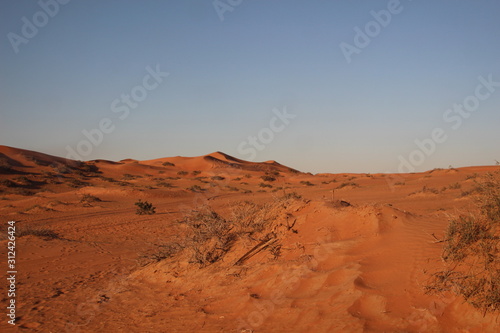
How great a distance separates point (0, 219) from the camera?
54.9 feet

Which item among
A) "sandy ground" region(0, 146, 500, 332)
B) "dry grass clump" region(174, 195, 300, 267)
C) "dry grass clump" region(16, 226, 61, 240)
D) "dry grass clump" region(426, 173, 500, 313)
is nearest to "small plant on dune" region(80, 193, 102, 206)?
"dry grass clump" region(16, 226, 61, 240)

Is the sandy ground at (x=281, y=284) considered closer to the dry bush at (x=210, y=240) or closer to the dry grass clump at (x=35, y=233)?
the dry bush at (x=210, y=240)

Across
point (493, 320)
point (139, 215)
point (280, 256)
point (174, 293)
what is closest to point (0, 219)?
point (139, 215)

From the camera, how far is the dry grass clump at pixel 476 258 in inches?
142

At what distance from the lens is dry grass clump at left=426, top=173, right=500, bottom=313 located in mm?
3605

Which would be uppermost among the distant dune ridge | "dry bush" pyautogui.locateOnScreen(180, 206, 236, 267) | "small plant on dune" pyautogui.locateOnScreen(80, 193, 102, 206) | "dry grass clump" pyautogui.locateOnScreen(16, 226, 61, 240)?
the distant dune ridge

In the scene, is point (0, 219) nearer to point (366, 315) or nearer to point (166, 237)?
point (166, 237)

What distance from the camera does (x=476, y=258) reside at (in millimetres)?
4102

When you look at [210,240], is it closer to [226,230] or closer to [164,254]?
[226,230]

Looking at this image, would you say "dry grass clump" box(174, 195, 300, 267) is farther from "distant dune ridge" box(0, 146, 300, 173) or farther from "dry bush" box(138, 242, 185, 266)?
"distant dune ridge" box(0, 146, 300, 173)

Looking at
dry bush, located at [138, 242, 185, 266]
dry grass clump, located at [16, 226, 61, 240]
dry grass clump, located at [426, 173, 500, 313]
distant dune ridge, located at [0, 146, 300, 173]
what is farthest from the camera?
distant dune ridge, located at [0, 146, 300, 173]

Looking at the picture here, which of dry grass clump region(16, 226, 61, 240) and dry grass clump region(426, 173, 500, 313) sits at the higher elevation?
dry grass clump region(426, 173, 500, 313)

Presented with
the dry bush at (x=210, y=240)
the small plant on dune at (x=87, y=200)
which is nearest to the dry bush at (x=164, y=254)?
the dry bush at (x=210, y=240)

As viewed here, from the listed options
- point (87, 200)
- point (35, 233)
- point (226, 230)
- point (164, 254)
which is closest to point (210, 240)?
point (226, 230)
